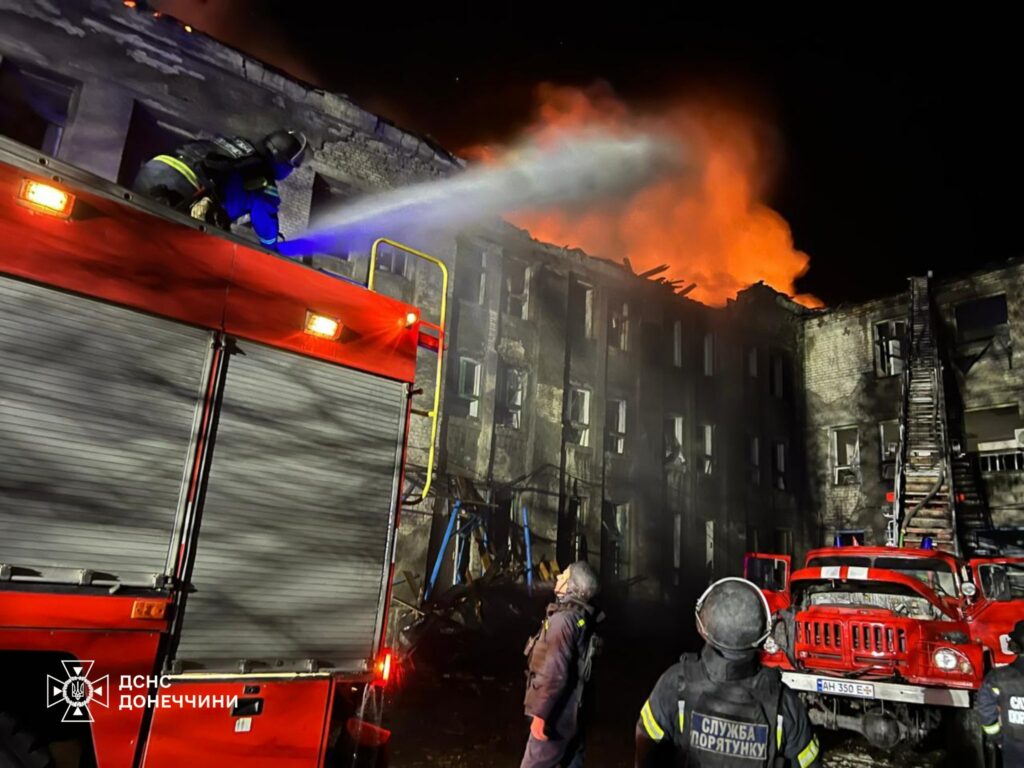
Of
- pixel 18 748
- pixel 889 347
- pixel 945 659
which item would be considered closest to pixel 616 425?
pixel 889 347

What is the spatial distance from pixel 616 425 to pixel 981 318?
13.2m

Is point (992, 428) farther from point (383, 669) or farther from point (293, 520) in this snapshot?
point (293, 520)

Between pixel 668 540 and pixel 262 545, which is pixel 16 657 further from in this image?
pixel 668 540

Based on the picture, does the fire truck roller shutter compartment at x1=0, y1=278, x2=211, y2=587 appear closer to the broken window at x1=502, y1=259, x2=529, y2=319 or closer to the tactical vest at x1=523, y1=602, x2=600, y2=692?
the tactical vest at x1=523, y1=602, x2=600, y2=692

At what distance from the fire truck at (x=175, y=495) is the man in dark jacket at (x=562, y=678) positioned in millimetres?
1005

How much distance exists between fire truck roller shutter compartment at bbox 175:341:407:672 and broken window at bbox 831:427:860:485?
2299 centimetres

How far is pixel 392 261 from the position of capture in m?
16.0

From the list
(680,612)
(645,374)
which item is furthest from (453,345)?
(680,612)

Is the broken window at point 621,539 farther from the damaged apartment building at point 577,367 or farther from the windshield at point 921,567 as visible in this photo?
the windshield at point 921,567

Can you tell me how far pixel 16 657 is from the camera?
2992mm

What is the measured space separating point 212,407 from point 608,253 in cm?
3257

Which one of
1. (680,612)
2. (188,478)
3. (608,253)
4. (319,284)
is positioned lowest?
(680,612)

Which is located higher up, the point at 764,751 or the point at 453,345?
the point at 453,345

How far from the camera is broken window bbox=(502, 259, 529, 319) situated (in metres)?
18.2
